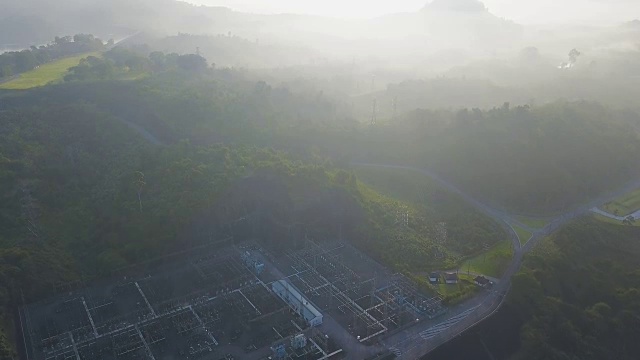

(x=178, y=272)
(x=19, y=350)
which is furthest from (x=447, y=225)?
(x=19, y=350)

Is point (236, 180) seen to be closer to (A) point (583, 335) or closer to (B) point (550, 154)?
(A) point (583, 335)

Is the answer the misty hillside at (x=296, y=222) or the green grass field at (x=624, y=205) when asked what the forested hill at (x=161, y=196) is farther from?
the green grass field at (x=624, y=205)

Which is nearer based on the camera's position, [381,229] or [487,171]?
[381,229]

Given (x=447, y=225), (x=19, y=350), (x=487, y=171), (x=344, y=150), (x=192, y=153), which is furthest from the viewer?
(x=344, y=150)

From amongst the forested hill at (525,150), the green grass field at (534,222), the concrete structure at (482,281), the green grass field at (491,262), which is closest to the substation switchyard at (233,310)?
the concrete structure at (482,281)

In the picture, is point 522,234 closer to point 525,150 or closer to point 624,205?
point 624,205

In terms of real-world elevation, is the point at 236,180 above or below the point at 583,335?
above

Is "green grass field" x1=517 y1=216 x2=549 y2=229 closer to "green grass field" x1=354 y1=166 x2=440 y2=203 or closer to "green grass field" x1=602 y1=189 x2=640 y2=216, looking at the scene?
"green grass field" x1=602 y1=189 x2=640 y2=216
